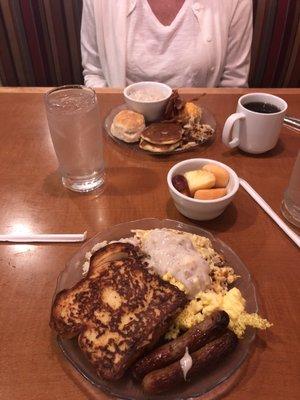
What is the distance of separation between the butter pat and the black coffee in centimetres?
32

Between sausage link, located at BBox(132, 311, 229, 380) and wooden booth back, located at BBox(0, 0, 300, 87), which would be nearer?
sausage link, located at BBox(132, 311, 229, 380)

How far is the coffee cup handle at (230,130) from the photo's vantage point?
0.99 m

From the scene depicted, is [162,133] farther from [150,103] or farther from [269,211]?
[269,211]

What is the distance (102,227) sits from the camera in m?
0.85

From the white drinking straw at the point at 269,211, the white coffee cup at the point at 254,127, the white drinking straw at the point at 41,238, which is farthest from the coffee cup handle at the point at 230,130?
the white drinking straw at the point at 41,238

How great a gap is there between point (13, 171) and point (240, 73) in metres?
1.13

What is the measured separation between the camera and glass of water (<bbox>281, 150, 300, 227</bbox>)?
842mm

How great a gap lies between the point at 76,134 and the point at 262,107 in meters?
0.54

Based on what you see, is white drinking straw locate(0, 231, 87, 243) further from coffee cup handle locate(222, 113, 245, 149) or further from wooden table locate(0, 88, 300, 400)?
coffee cup handle locate(222, 113, 245, 149)

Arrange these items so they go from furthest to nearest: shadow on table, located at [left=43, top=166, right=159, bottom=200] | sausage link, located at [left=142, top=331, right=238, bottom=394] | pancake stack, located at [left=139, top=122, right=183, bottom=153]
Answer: pancake stack, located at [left=139, top=122, right=183, bottom=153], shadow on table, located at [left=43, top=166, right=159, bottom=200], sausage link, located at [left=142, top=331, right=238, bottom=394]

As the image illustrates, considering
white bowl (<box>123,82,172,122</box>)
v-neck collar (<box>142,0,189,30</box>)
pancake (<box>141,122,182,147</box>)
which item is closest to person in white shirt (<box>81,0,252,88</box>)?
v-neck collar (<box>142,0,189,30</box>)

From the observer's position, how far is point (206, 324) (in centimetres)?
56

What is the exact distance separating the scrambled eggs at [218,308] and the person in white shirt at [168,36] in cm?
116

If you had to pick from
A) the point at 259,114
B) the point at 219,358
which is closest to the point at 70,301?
the point at 219,358
